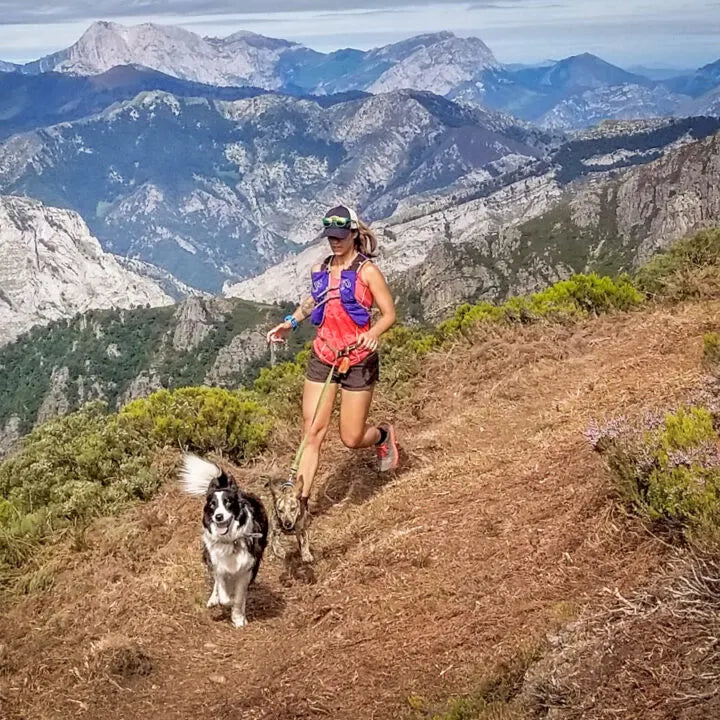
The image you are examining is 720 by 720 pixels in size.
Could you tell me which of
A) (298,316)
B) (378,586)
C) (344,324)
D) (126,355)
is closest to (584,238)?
(126,355)

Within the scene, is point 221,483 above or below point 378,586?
above

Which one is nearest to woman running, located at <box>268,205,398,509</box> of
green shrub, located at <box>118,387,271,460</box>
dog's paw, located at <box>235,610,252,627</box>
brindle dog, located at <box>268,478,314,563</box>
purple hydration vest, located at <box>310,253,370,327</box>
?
purple hydration vest, located at <box>310,253,370,327</box>

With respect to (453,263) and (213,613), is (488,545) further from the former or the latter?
(453,263)

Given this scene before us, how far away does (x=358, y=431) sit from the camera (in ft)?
24.3

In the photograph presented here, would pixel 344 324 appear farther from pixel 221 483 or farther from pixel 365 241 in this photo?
pixel 221 483

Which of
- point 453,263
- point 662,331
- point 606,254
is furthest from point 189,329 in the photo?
point 662,331

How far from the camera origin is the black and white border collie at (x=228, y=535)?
5867 millimetres

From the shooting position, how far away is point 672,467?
5.15m

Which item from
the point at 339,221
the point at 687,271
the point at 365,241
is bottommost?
the point at 687,271

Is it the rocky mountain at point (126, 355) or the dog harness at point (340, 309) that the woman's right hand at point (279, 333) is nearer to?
the dog harness at point (340, 309)

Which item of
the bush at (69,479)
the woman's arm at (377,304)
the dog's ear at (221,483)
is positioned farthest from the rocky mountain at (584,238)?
the dog's ear at (221,483)

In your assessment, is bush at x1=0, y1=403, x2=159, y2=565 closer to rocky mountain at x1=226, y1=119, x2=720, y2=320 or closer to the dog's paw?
the dog's paw

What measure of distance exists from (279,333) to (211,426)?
2530 mm

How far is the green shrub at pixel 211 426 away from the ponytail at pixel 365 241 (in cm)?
329
